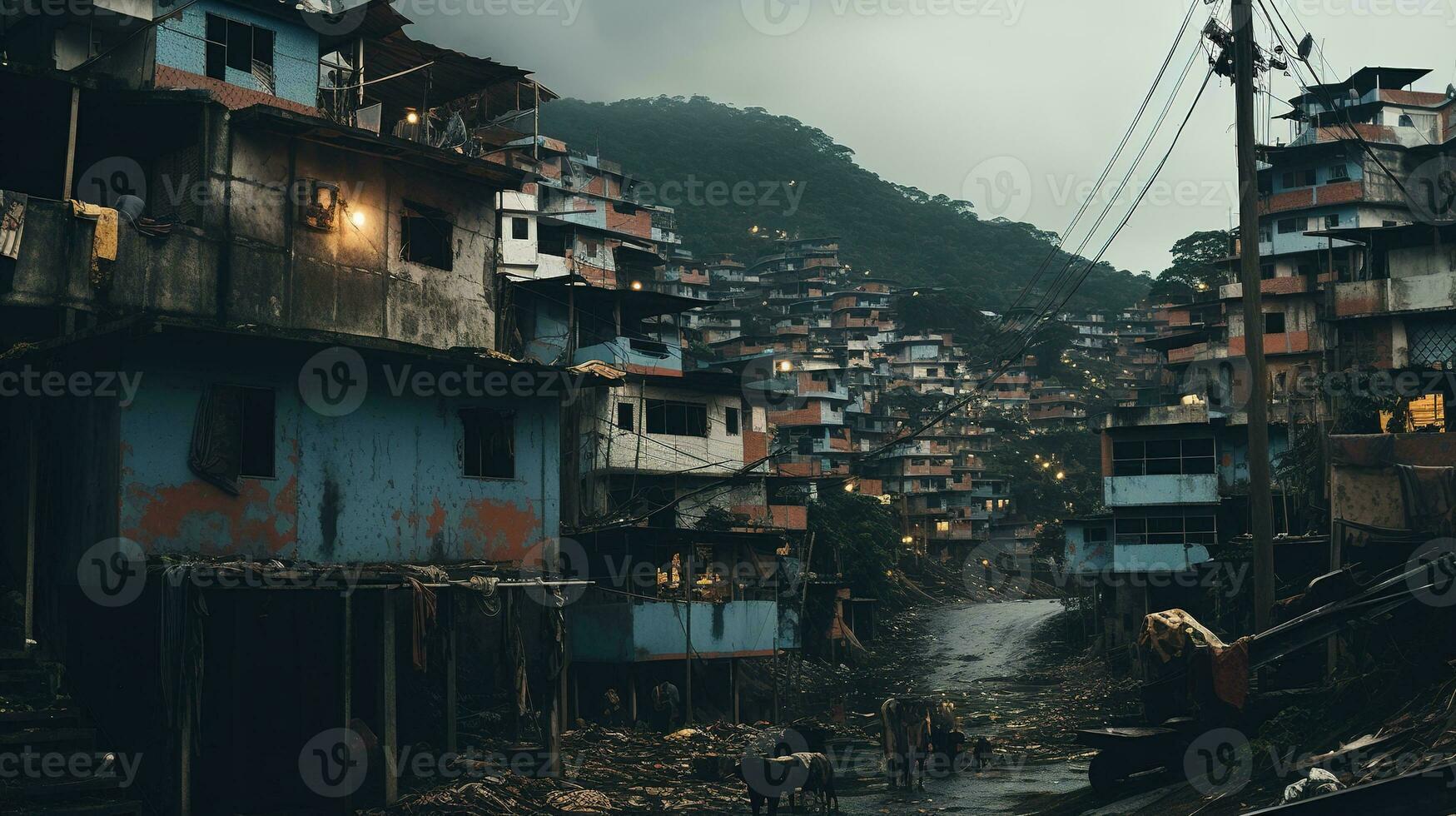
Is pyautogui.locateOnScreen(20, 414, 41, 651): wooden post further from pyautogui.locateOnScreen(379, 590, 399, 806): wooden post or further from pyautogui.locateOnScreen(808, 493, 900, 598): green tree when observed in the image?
pyautogui.locateOnScreen(808, 493, 900, 598): green tree

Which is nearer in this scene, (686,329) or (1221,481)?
(1221,481)

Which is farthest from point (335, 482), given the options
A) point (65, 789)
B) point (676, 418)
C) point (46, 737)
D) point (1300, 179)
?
point (1300, 179)

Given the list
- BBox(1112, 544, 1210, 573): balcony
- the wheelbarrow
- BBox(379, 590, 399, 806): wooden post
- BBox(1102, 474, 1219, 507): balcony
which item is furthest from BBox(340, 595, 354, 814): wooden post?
BBox(1112, 544, 1210, 573): balcony

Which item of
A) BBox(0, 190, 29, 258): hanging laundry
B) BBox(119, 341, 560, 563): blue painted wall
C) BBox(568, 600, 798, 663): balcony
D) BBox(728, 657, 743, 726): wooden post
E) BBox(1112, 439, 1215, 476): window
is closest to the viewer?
BBox(0, 190, 29, 258): hanging laundry

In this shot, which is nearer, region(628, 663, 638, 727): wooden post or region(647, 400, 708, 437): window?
region(628, 663, 638, 727): wooden post

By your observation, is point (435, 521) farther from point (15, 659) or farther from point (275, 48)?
point (275, 48)

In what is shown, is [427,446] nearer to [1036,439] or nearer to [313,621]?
[313,621]

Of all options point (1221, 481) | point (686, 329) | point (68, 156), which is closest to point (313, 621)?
point (68, 156)
